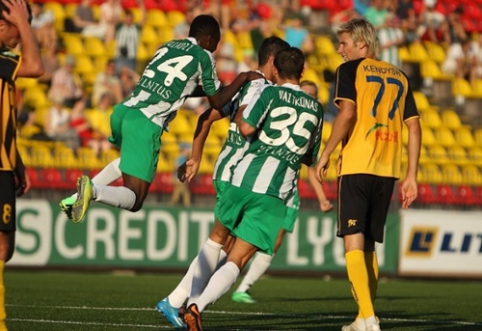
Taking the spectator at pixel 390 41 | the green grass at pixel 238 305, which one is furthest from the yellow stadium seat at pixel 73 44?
the spectator at pixel 390 41

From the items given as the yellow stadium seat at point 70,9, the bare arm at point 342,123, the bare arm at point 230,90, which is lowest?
the bare arm at point 342,123

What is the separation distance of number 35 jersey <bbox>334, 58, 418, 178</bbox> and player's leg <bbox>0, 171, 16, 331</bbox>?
8.89 ft

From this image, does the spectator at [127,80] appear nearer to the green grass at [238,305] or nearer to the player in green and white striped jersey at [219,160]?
the green grass at [238,305]

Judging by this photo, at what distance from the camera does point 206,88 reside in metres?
8.78

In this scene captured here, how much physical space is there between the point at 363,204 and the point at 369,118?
66 centimetres

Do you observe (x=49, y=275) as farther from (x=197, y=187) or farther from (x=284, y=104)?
(x=284, y=104)

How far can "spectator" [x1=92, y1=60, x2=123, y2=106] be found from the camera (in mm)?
19578

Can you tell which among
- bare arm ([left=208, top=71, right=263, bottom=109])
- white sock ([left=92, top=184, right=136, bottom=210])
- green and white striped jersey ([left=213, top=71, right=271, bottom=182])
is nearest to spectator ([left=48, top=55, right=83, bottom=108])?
green and white striped jersey ([left=213, top=71, right=271, bottom=182])

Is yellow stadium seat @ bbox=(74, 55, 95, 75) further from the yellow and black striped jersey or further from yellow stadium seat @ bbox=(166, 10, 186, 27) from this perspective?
the yellow and black striped jersey

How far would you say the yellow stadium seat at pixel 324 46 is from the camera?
23453mm

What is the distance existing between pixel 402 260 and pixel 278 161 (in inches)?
391

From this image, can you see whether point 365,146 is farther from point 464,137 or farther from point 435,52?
point 435,52

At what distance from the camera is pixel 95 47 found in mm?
21281

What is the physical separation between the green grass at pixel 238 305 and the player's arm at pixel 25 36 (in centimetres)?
248
